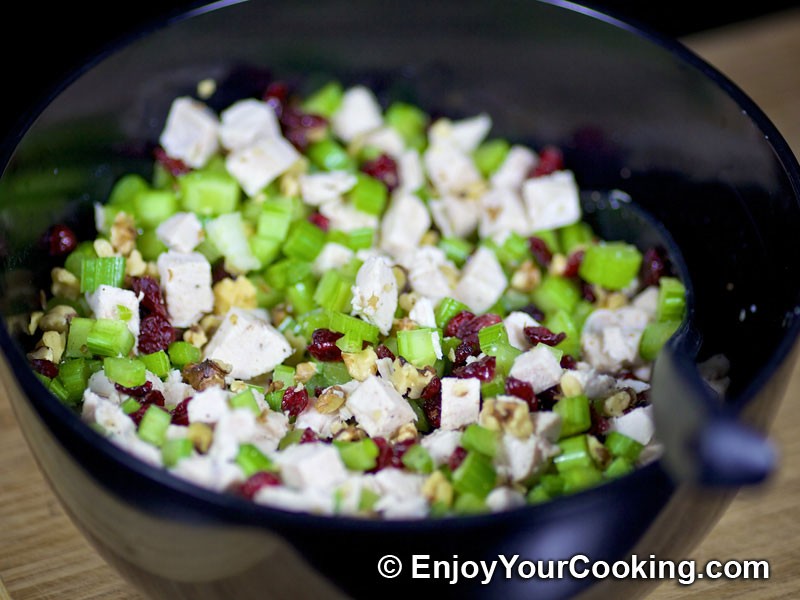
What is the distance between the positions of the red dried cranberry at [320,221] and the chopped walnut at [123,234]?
331mm

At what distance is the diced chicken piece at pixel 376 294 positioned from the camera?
1474 millimetres

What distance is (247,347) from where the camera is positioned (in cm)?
146

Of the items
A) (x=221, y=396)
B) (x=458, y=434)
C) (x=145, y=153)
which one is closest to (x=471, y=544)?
(x=458, y=434)

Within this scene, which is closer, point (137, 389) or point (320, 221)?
point (137, 389)

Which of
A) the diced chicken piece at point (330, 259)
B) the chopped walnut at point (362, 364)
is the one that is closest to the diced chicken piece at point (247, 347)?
the chopped walnut at point (362, 364)

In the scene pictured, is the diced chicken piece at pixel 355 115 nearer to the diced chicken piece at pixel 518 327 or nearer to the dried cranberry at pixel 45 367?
the diced chicken piece at pixel 518 327

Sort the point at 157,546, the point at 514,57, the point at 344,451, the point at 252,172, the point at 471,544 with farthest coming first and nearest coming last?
the point at 514,57 < the point at 252,172 < the point at 344,451 < the point at 157,546 < the point at 471,544

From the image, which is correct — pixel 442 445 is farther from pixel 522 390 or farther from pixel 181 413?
pixel 181 413

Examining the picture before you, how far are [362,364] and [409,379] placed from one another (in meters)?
0.09

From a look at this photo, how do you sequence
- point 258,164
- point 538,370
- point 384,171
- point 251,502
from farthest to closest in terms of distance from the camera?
point 384,171, point 258,164, point 538,370, point 251,502

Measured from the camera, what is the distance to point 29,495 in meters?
1.59

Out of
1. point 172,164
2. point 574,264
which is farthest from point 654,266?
point 172,164

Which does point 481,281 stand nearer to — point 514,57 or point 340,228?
point 340,228

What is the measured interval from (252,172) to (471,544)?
96cm
